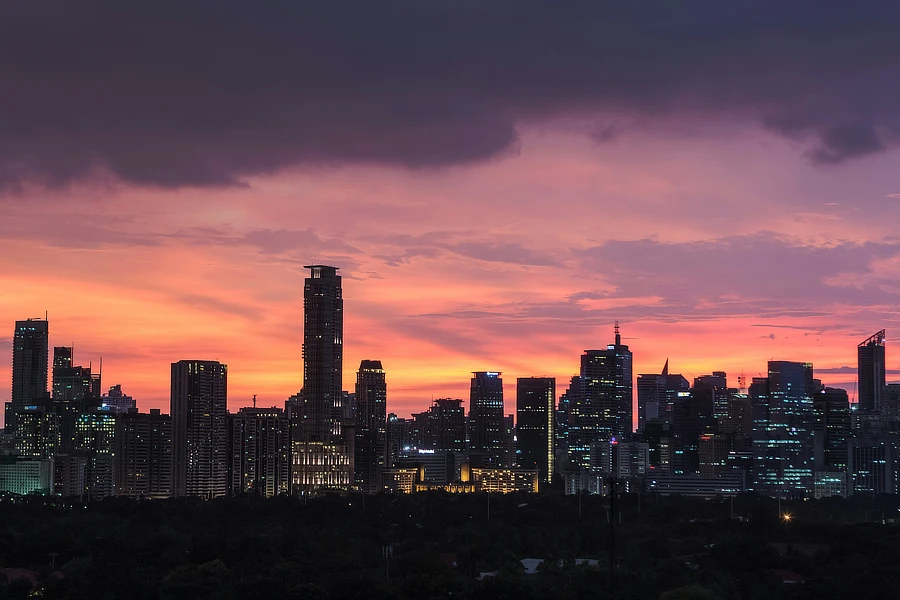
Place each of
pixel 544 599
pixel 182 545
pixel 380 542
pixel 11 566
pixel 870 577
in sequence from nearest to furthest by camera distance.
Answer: pixel 544 599 → pixel 870 577 → pixel 11 566 → pixel 182 545 → pixel 380 542

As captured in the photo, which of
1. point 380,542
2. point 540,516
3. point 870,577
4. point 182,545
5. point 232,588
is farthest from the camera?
point 540,516

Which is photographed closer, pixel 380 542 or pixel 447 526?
pixel 380 542

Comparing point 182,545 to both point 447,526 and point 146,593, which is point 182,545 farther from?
point 447,526

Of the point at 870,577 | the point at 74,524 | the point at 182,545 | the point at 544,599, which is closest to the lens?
the point at 544,599

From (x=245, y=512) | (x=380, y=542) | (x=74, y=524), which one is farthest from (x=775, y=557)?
(x=245, y=512)

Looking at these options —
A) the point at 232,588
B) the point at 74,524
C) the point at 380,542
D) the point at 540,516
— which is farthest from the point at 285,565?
the point at 540,516

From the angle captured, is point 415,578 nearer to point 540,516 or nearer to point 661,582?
point 661,582

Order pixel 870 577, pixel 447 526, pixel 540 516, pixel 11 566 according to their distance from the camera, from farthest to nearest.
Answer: pixel 540 516 → pixel 447 526 → pixel 11 566 → pixel 870 577
